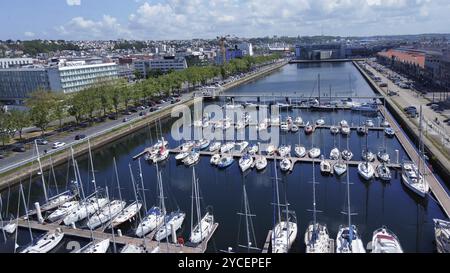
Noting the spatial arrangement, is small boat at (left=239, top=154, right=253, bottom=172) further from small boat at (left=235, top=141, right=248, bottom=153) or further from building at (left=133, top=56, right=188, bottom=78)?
building at (left=133, top=56, right=188, bottom=78)

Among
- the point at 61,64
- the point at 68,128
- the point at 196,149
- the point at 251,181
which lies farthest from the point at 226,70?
the point at 251,181

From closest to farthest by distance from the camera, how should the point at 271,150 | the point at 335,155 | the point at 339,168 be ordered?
the point at 339,168 → the point at 335,155 → the point at 271,150

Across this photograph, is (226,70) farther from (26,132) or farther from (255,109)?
(26,132)

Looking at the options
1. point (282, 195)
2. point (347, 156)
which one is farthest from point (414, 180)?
→ point (282, 195)

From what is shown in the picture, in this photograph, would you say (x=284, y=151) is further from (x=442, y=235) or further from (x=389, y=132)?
(x=442, y=235)

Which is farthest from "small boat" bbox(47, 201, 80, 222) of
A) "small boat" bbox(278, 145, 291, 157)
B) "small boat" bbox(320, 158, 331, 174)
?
"small boat" bbox(320, 158, 331, 174)

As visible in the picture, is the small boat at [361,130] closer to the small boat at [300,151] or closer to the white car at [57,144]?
the small boat at [300,151]

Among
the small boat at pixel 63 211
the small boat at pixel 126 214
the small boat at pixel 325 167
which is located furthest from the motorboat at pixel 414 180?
the small boat at pixel 63 211
